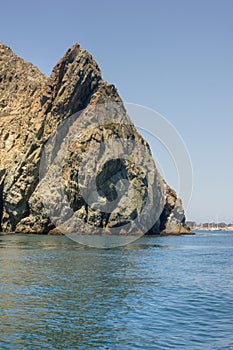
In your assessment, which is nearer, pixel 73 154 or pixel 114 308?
pixel 114 308

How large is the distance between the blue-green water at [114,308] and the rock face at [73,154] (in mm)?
93018

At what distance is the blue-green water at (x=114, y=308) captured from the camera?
1973cm

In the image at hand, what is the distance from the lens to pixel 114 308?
26.7 meters

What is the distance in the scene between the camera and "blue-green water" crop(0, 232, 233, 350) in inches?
777

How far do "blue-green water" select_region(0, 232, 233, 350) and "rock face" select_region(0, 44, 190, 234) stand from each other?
3662 inches

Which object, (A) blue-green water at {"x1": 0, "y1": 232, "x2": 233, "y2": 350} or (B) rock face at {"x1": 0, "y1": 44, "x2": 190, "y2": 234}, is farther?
(B) rock face at {"x1": 0, "y1": 44, "x2": 190, "y2": 234}

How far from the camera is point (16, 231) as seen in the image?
448 feet

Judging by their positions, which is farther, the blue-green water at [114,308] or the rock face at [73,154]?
the rock face at [73,154]

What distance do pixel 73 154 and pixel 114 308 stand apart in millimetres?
119097

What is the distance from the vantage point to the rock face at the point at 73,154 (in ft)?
452

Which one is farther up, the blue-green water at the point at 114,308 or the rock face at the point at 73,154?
the rock face at the point at 73,154

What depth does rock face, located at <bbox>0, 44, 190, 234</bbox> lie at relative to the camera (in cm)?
13762

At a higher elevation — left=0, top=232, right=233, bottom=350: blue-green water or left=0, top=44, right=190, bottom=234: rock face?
left=0, top=44, right=190, bottom=234: rock face

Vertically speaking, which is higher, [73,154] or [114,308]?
[73,154]
